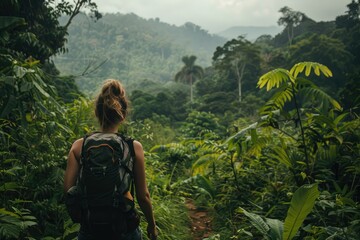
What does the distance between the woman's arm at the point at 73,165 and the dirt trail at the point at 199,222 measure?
8.19 ft

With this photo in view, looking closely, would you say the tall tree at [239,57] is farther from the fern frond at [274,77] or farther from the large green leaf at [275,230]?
the large green leaf at [275,230]

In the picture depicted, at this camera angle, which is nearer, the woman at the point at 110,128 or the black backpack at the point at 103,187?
the black backpack at the point at 103,187

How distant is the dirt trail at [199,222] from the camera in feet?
13.7

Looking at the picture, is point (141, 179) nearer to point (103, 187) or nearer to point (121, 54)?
point (103, 187)

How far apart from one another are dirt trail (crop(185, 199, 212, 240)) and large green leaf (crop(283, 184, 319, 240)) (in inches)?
67.2

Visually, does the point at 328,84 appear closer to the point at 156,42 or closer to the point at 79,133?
the point at 79,133

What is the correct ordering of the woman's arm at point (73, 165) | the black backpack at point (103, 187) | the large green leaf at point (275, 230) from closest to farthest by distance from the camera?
the black backpack at point (103, 187)
the woman's arm at point (73, 165)
the large green leaf at point (275, 230)

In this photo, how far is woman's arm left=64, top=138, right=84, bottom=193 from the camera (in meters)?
1.96

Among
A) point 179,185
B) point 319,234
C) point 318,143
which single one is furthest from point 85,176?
point 179,185

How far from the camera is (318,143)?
4035mm

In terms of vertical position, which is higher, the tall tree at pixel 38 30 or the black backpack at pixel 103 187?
the tall tree at pixel 38 30

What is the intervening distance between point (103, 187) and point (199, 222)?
121 inches

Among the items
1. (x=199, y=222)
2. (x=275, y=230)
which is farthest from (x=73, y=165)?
(x=199, y=222)

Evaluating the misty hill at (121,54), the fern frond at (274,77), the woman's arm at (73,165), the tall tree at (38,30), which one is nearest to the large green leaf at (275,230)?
the fern frond at (274,77)
